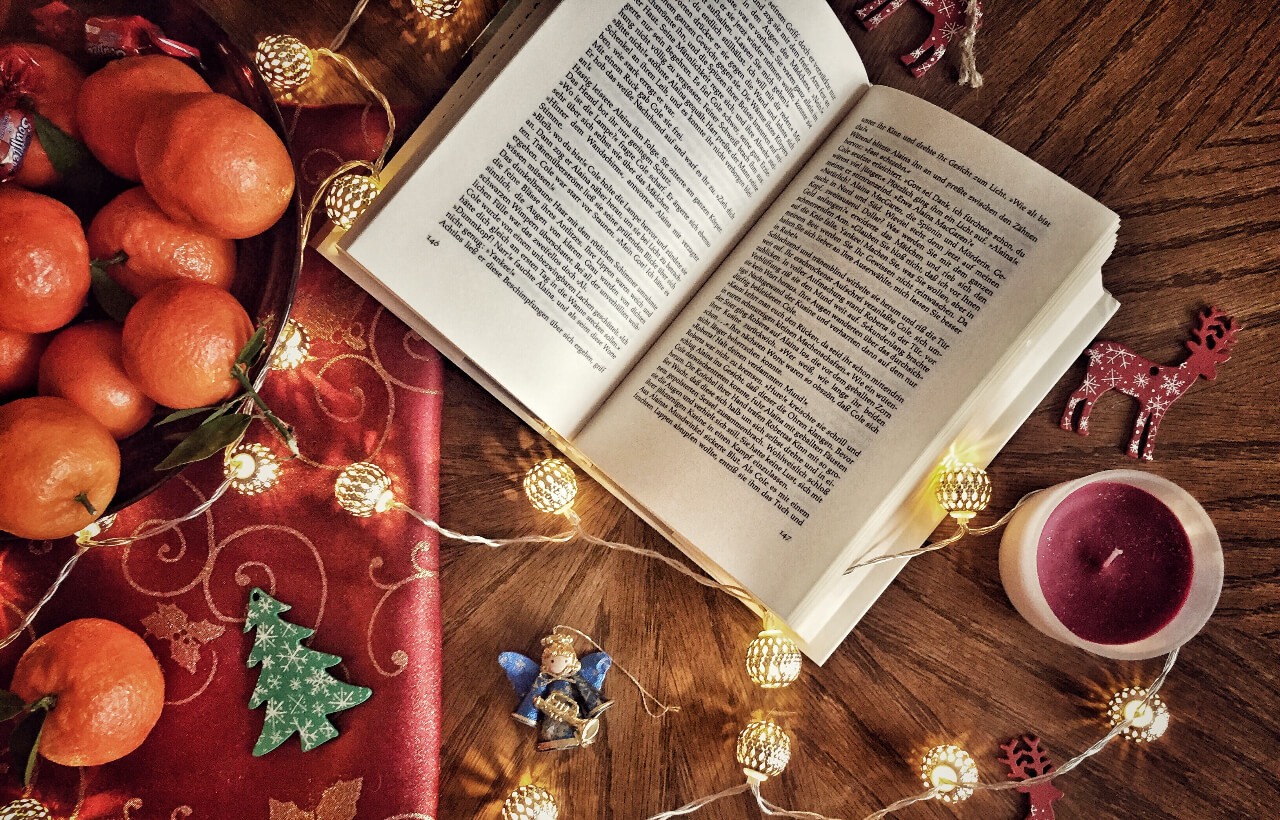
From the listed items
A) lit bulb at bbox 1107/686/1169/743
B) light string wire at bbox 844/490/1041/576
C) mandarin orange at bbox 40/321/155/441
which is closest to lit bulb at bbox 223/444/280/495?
mandarin orange at bbox 40/321/155/441

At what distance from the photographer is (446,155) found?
676 mm

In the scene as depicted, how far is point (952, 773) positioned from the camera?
2.29ft

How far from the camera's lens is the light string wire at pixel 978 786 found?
700 millimetres

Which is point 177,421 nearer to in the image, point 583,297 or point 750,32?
point 583,297

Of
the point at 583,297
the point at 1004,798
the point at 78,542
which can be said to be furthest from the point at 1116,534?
the point at 78,542

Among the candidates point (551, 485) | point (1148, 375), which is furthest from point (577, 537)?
point (1148, 375)

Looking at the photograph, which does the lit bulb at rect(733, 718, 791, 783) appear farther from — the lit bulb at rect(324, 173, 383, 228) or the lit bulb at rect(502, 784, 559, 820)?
the lit bulb at rect(324, 173, 383, 228)

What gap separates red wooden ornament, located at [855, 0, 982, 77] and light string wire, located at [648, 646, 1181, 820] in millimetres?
522

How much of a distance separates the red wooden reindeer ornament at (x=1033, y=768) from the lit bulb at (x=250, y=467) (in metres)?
0.64

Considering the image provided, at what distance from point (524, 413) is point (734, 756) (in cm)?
34

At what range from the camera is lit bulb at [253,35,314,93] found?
70 centimetres

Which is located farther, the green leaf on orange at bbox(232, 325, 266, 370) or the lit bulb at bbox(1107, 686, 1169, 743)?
the lit bulb at bbox(1107, 686, 1169, 743)

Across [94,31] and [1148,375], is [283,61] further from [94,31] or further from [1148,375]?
[1148,375]

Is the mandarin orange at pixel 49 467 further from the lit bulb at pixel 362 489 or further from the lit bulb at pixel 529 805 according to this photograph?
the lit bulb at pixel 529 805
